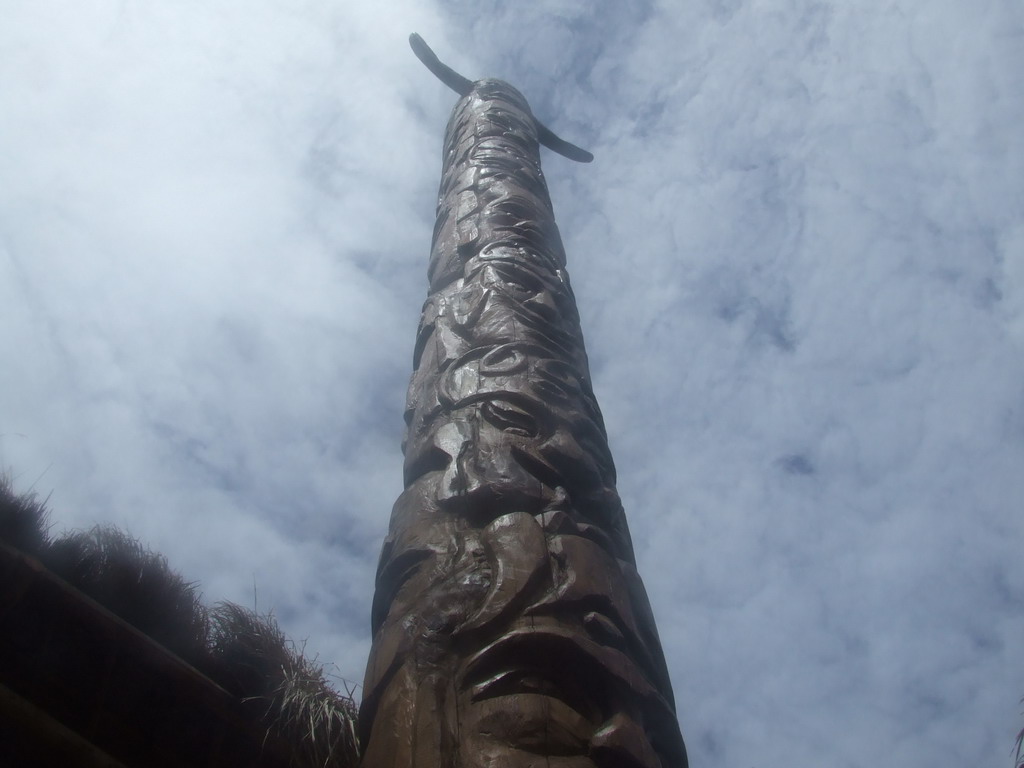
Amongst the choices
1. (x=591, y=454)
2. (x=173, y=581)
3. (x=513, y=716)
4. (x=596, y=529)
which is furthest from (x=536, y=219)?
(x=513, y=716)

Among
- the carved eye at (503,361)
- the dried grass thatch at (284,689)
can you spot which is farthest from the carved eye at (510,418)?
the dried grass thatch at (284,689)

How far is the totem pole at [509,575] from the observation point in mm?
1708

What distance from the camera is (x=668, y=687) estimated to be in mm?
2102

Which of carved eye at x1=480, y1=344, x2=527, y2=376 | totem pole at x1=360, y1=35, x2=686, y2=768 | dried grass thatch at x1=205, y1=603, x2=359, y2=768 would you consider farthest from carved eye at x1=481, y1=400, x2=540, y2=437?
dried grass thatch at x1=205, y1=603, x2=359, y2=768

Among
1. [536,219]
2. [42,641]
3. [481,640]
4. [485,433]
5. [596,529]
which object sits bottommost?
[42,641]

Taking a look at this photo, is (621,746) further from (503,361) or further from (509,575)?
(503,361)

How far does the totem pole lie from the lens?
171 cm

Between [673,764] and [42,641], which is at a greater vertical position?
[673,764]

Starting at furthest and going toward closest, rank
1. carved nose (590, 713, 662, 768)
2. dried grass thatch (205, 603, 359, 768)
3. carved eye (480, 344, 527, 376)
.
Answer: carved eye (480, 344, 527, 376)
dried grass thatch (205, 603, 359, 768)
carved nose (590, 713, 662, 768)

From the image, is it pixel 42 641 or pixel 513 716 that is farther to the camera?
pixel 42 641

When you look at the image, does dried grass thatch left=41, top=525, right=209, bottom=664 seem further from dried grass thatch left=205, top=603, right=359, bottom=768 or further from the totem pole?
the totem pole

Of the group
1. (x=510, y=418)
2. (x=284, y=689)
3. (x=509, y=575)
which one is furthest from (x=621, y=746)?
(x=510, y=418)

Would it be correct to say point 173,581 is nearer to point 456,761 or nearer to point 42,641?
point 42,641

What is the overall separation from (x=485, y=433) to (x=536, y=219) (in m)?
1.96
